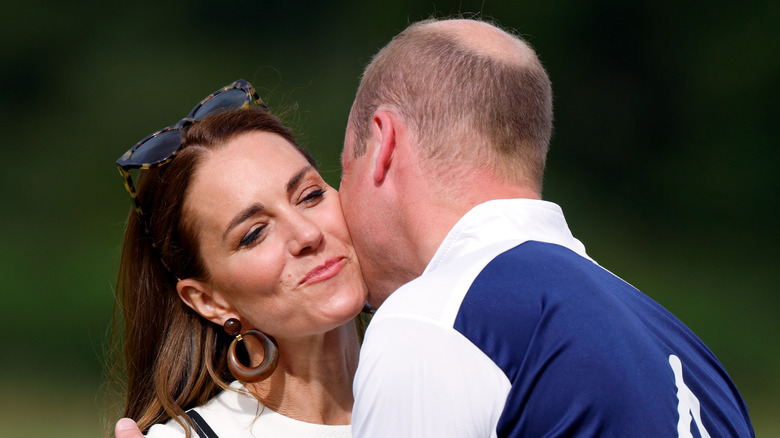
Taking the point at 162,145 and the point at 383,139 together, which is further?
the point at 162,145

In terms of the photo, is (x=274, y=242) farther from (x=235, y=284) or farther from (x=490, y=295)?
(x=490, y=295)

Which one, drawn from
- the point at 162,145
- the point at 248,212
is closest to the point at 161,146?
the point at 162,145

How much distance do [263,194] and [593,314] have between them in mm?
1042

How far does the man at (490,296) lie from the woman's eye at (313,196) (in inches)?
13.5

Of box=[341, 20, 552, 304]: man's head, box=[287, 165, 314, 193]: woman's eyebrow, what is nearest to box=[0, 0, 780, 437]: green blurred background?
box=[287, 165, 314, 193]: woman's eyebrow

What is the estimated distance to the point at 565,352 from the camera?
1.42 m

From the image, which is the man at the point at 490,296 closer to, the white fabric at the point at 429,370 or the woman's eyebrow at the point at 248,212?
the white fabric at the point at 429,370

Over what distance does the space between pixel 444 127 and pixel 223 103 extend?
95 cm

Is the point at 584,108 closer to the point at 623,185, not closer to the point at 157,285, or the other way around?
the point at 623,185

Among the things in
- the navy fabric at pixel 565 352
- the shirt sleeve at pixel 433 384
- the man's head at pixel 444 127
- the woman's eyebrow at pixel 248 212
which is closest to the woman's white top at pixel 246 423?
the woman's eyebrow at pixel 248 212

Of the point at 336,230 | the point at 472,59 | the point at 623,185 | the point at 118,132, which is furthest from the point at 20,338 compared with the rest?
the point at 472,59

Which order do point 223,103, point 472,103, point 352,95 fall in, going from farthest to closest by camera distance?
point 352,95, point 223,103, point 472,103

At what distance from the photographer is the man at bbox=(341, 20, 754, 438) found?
1419 millimetres

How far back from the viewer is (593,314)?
4.80ft
